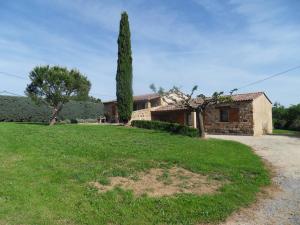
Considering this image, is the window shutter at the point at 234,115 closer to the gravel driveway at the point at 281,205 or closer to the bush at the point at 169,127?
the bush at the point at 169,127

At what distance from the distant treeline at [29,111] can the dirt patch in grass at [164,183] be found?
25.0 meters

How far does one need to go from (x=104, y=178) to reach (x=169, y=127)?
1428 centimetres

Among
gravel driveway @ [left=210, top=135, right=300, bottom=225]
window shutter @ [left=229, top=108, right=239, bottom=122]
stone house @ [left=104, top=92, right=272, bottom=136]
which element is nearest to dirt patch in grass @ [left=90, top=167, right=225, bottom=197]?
gravel driveway @ [left=210, top=135, right=300, bottom=225]

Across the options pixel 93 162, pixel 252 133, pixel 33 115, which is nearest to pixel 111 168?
pixel 93 162

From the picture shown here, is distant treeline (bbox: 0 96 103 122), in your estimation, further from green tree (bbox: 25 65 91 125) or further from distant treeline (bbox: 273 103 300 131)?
distant treeline (bbox: 273 103 300 131)

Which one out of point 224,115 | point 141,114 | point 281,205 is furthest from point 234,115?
point 281,205

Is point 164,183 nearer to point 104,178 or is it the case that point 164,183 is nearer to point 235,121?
point 104,178

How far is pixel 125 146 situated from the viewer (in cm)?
A: 1486

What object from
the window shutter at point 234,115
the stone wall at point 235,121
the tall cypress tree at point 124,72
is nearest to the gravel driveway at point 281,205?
the stone wall at point 235,121

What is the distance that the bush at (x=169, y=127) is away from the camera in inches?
828

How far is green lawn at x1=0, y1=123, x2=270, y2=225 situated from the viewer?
6.87m

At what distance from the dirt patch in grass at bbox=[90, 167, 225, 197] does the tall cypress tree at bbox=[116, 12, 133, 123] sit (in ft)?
63.1

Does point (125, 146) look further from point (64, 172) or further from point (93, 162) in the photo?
point (64, 172)

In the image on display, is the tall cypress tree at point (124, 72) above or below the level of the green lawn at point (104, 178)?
above
